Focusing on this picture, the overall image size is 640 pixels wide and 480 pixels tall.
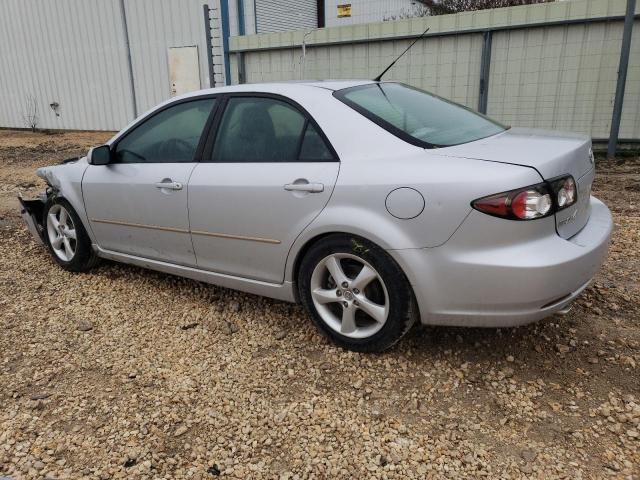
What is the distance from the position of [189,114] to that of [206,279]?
114 centimetres

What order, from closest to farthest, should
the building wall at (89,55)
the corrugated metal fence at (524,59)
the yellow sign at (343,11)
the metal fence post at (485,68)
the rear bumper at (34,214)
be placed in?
1. the rear bumper at (34,214)
2. the corrugated metal fence at (524,59)
3. the metal fence post at (485,68)
4. the building wall at (89,55)
5. the yellow sign at (343,11)

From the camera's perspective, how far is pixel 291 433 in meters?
2.57

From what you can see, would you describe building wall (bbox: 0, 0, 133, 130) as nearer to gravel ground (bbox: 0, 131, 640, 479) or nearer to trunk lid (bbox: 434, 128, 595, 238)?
gravel ground (bbox: 0, 131, 640, 479)

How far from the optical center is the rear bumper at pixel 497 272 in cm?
255

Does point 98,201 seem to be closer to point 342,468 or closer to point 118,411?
point 118,411

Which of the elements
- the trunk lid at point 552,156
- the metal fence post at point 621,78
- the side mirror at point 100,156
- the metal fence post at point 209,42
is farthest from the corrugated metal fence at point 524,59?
the side mirror at point 100,156

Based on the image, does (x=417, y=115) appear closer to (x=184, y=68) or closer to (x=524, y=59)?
(x=524, y=59)

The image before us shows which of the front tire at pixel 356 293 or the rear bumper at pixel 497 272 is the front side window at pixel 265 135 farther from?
the rear bumper at pixel 497 272

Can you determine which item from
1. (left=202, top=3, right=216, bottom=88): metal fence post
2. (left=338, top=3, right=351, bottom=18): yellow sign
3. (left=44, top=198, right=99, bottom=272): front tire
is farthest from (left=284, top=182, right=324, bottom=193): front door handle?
(left=338, top=3, right=351, bottom=18): yellow sign

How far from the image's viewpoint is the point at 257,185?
3.21m

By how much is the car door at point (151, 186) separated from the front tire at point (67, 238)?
10.4 inches

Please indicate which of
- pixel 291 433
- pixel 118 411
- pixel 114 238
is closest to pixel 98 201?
pixel 114 238

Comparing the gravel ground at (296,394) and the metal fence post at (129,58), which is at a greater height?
the metal fence post at (129,58)

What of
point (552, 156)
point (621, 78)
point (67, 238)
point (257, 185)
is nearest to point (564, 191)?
point (552, 156)
